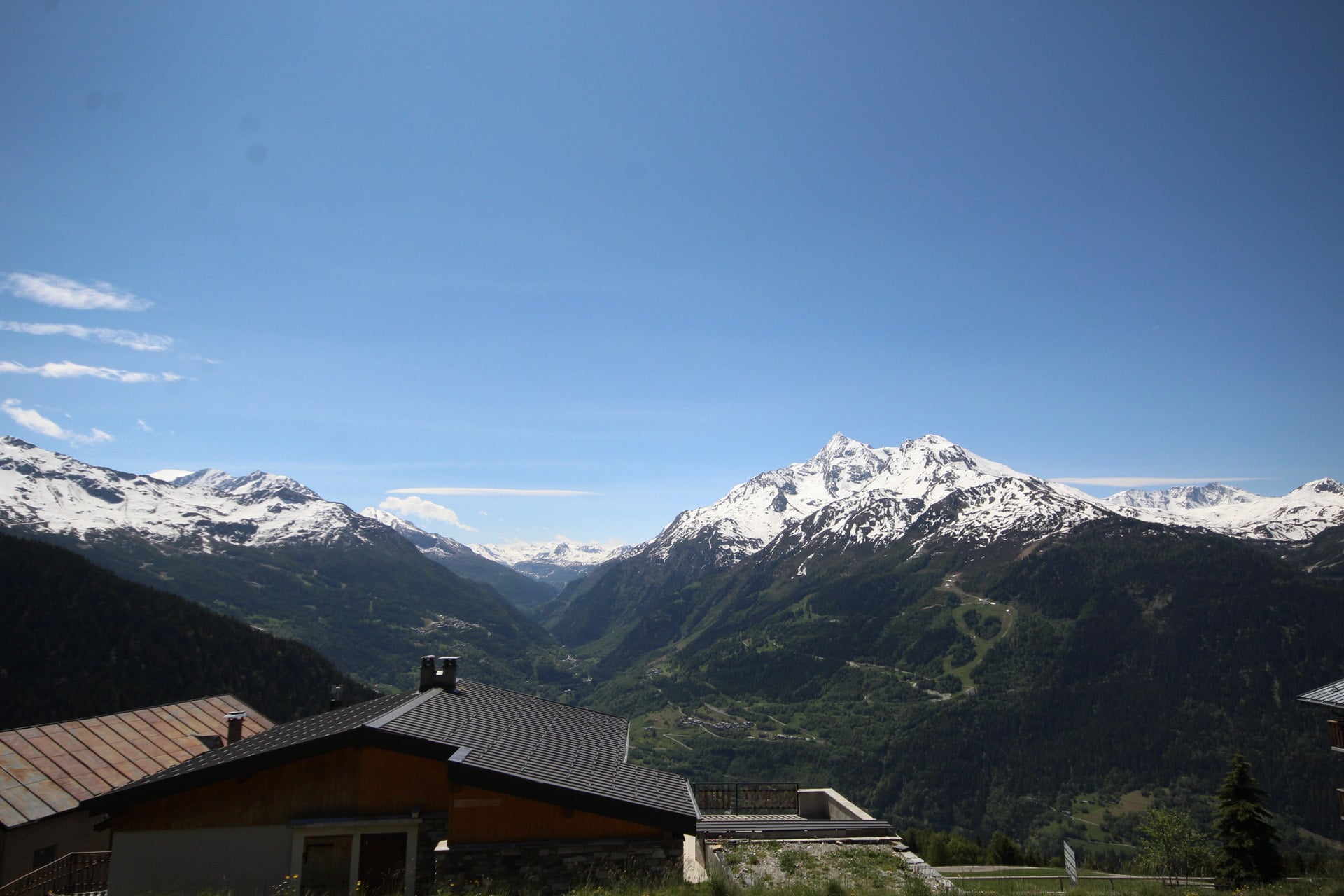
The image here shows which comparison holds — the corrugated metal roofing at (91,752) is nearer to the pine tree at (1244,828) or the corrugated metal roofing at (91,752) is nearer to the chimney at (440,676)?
the chimney at (440,676)

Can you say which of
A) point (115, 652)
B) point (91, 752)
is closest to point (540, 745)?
point (91, 752)

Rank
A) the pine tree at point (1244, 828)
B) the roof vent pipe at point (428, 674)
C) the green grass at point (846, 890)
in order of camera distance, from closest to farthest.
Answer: the green grass at point (846, 890), the roof vent pipe at point (428, 674), the pine tree at point (1244, 828)

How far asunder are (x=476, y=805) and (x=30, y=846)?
17505 mm

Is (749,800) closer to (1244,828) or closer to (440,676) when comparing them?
(440,676)

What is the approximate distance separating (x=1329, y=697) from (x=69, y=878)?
1827 inches

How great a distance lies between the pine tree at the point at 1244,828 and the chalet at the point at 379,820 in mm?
42777

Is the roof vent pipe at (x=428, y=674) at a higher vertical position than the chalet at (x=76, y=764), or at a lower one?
higher

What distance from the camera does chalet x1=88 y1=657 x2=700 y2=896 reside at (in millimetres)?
16609

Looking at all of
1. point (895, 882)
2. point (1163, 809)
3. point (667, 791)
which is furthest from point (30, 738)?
point (1163, 809)

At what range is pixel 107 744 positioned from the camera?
28125mm

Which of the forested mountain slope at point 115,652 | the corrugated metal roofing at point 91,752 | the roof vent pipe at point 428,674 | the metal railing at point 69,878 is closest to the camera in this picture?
the metal railing at point 69,878

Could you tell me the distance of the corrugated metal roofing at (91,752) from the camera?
2333 centimetres

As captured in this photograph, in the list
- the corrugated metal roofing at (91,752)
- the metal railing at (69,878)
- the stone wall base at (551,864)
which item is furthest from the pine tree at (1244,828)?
the corrugated metal roofing at (91,752)

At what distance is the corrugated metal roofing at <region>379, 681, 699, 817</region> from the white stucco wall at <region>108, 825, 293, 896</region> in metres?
4.13
